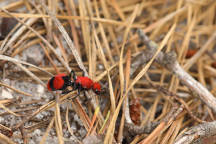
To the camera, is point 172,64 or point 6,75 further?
point 172,64

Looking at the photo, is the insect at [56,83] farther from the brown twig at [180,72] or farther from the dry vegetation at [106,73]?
the brown twig at [180,72]

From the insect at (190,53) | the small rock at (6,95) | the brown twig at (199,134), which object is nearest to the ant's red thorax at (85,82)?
the small rock at (6,95)

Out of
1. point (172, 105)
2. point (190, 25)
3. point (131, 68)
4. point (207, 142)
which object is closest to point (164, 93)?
point (172, 105)

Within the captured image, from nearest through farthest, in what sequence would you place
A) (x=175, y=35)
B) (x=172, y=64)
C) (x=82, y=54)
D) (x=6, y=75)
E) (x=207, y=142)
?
(x=207, y=142), (x=6, y=75), (x=172, y=64), (x=82, y=54), (x=175, y=35)

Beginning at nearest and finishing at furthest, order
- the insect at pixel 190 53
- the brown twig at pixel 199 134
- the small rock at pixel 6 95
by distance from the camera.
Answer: the brown twig at pixel 199 134 < the small rock at pixel 6 95 < the insect at pixel 190 53

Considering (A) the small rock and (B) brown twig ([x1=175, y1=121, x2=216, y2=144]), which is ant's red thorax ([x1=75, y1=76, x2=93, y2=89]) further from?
(B) brown twig ([x1=175, y1=121, x2=216, y2=144])

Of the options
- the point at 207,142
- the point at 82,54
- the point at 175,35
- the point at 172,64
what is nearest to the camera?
the point at 207,142

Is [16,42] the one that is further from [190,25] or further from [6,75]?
[190,25]

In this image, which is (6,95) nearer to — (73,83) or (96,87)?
(73,83)
